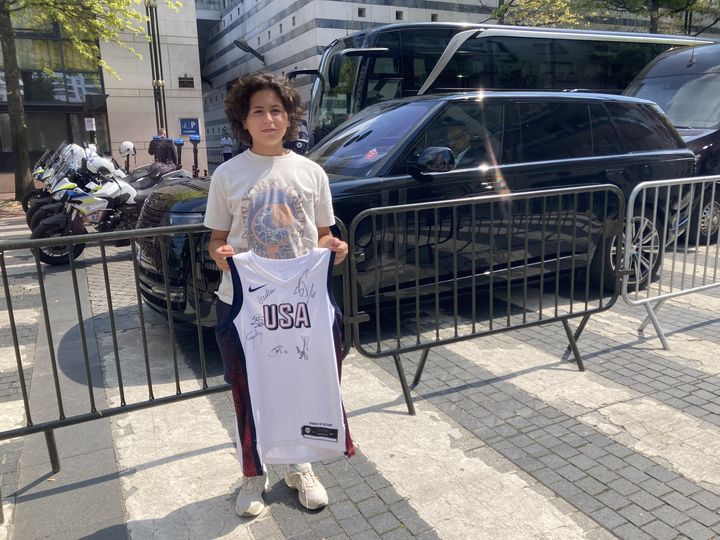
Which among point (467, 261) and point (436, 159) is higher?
point (436, 159)

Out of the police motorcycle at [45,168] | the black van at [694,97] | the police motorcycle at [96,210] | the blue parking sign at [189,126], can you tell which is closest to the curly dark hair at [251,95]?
the police motorcycle at [96,210]

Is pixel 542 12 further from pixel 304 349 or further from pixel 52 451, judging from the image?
pixel 52 451

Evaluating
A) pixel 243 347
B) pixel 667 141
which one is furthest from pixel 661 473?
pixel 667 141

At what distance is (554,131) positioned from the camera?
5395 millimetres

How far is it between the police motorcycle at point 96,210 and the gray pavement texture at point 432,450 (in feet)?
11.3

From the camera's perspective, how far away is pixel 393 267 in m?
4.30

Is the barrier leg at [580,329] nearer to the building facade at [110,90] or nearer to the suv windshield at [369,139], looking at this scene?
the suv windshield at [369,139]

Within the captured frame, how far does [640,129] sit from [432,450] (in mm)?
4277

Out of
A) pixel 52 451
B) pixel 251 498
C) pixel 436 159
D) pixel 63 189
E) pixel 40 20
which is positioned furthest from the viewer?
pixel 40 20

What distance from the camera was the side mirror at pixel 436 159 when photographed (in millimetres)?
4445

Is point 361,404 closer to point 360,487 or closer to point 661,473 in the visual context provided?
point 360,487

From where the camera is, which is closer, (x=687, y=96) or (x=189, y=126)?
(x=687, y=96)

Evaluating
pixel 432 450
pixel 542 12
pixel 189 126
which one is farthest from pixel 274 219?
pixel 542 12

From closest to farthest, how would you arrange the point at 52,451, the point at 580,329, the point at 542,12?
the point at 52,451, the point at 580,329, the point at 542,12
